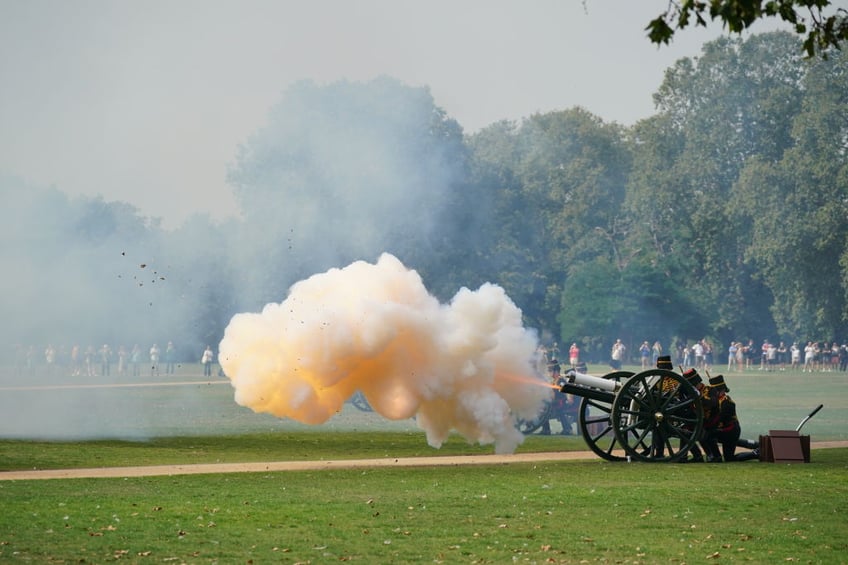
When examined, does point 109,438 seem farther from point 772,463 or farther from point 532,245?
point 532,245

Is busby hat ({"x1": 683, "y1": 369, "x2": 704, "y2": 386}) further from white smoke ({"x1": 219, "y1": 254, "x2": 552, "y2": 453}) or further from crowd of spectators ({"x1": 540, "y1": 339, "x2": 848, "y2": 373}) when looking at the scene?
crowd of spectators ({"x1": 540, "y1": 339, "x2": 848, "y2": 373})

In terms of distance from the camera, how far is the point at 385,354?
25.8 meters

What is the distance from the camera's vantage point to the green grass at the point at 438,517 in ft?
47.5

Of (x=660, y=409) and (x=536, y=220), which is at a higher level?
(x=536, y=220)

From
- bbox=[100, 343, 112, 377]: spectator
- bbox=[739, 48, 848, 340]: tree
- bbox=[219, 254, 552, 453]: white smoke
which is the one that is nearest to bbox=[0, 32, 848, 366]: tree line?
bbox=[739, 48, 848, 340]: tree

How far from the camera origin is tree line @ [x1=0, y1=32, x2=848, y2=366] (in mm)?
39719

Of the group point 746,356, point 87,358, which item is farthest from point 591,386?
point 746,356

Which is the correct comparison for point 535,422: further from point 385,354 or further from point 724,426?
point 724,426

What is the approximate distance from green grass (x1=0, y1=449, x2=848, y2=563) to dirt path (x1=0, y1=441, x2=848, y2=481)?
918 millimetres

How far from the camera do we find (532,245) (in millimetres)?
→ 71375

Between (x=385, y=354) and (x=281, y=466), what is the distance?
326 cm

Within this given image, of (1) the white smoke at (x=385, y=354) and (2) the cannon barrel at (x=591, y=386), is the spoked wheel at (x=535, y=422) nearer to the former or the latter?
(1) the white smoke at (x=385, y=354)

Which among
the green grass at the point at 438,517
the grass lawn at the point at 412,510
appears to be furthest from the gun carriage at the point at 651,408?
the green grass at the point at 438,517

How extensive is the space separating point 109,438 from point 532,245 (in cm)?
4348
